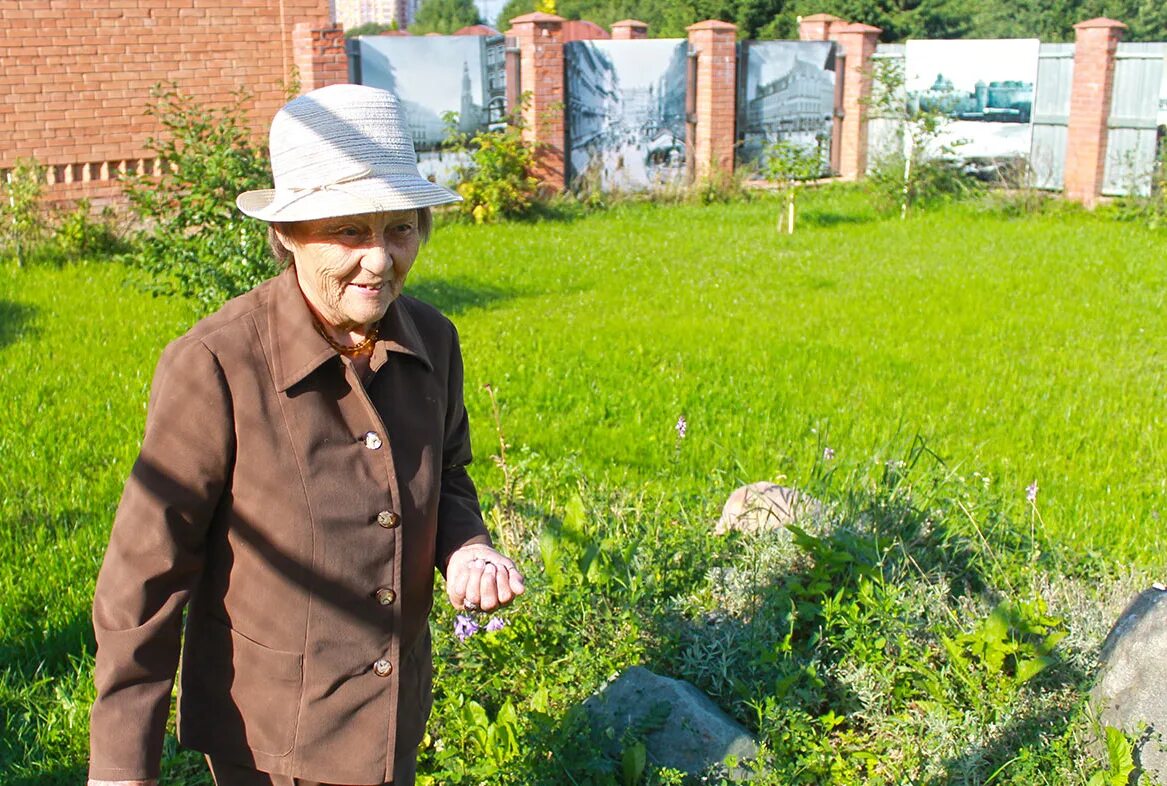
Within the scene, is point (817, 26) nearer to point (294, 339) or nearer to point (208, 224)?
point (208, 224)

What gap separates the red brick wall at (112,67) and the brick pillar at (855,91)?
9194 millimetres

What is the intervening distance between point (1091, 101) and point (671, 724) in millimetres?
16071

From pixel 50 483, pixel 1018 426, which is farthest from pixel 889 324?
pixel 50 483

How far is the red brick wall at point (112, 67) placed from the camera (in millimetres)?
13180

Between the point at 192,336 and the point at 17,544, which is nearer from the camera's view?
the point at 192,336

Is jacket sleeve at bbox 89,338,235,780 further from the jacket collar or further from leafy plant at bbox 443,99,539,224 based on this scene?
leafy plant at bbox 443,99,539,224

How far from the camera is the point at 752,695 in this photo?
146 inches

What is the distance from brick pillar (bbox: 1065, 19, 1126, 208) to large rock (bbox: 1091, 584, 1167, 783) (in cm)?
1488

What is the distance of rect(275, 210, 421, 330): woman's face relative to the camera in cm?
215

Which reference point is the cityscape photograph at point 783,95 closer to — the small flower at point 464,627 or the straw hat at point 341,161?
the small flower at point 464,627

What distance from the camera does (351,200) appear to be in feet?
6.82

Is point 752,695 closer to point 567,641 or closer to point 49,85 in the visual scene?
point 567,641

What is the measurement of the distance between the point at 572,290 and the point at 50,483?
579 cm

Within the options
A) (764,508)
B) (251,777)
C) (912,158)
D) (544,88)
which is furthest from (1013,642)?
(544,88)
